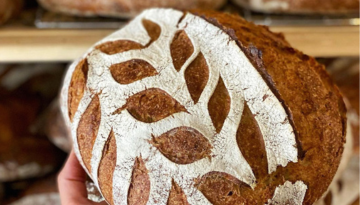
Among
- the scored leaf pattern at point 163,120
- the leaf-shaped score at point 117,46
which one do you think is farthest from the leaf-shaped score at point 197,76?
the leaf-shaped score at point 117,46

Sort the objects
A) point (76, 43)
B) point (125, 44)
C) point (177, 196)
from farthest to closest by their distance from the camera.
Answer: point (76, 43), point (125, 44), point (177, 196)

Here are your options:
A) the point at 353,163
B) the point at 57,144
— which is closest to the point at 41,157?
the point at 57,144

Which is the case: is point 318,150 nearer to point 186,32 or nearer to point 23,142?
point 186,32

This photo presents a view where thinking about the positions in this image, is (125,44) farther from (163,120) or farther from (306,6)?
(306,6)

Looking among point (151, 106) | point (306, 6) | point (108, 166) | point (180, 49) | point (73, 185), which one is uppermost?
point (306, 6)

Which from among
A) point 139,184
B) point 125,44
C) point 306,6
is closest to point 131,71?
point 125,44

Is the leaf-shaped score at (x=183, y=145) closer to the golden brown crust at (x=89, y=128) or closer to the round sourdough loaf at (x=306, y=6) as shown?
the golden brown crust at (x=89, y=128)
